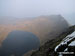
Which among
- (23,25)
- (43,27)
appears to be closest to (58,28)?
(43,27)

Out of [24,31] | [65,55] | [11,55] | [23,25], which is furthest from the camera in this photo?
[23,25]

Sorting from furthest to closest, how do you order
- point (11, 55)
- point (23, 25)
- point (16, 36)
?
point (23, 25)
point (16, 36)
point (11, 55)

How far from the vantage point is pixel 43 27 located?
272ft

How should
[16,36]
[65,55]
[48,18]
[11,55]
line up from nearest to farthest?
[65,55]
[11,55]
[16,36]
[48,18]

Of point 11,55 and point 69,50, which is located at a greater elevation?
point 69,50

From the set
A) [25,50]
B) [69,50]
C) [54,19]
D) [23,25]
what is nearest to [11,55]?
[25,50]

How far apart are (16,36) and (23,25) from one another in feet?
46.7

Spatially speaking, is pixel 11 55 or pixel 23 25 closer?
pixel 11 55

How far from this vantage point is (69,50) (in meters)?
18.2

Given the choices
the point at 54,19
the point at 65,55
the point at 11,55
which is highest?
the point at 54,19

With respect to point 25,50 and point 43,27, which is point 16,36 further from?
point 43,27

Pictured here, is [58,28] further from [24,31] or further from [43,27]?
[24,31]

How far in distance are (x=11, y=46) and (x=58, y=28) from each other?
1027 inches

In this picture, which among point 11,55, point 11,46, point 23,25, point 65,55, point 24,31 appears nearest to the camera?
point 65,55
